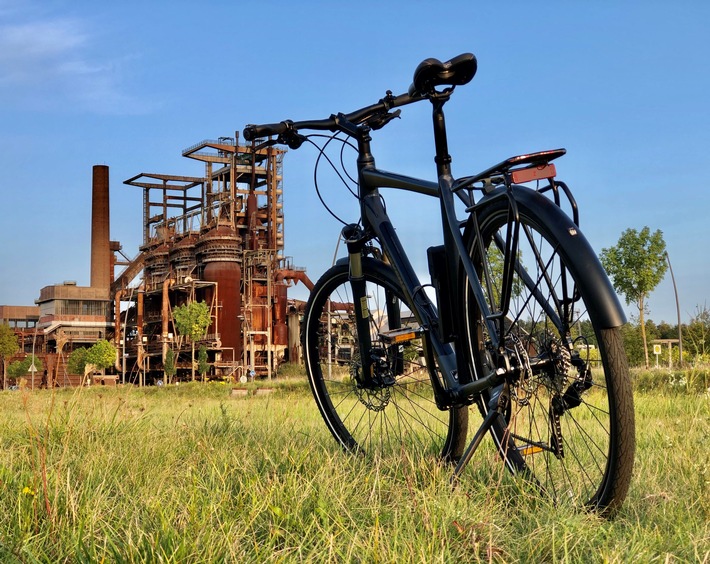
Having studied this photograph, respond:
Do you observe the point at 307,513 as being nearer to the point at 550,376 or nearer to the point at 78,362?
the point at 550,376

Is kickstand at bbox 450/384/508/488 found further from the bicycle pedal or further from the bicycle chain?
the bicycle pedal

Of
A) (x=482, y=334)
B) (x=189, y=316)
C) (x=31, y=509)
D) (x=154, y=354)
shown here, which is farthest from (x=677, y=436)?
(x=154, y=354)

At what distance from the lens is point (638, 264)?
2812 cm

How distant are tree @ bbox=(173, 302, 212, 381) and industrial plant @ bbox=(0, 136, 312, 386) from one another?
100 centimetres

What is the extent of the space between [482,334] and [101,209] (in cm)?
6507

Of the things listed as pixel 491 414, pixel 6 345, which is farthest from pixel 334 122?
Answer: pixel 6 345

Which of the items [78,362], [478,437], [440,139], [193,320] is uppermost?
[193,320]

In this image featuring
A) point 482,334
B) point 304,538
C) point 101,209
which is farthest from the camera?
point 101,209

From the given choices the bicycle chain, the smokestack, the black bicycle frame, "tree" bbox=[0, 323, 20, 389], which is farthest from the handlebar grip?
the smokestack

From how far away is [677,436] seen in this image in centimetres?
383

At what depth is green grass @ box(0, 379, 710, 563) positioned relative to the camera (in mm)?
1998

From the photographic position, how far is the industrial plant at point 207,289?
51.3m

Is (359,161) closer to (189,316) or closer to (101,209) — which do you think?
(189,316)

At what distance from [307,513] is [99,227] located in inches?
2559
